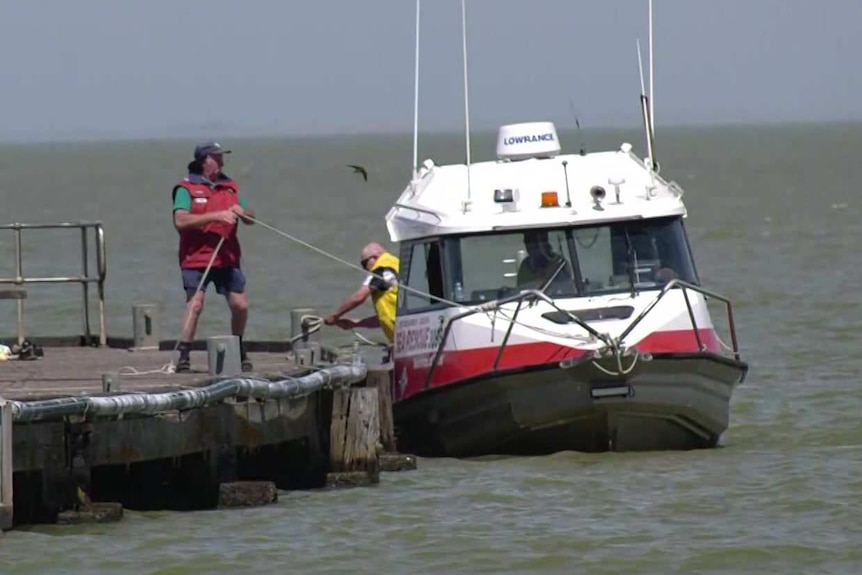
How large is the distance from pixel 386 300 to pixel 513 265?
1.95 m

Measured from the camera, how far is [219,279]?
1866 centimetres

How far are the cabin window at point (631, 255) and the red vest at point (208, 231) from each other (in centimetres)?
279

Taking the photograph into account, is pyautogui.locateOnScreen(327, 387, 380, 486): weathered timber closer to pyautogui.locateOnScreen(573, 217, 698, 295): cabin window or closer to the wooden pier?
the wooden pier

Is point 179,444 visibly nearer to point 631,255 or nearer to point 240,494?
point 240,494

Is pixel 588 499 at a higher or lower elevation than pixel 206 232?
lower

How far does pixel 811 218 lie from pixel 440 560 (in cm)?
4119

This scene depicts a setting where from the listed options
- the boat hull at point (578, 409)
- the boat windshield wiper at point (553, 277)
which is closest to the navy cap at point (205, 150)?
the boat hull at point (578, 409)

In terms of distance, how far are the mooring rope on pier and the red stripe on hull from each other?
1058mm

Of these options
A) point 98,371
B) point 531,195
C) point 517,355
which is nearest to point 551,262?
point 531,195

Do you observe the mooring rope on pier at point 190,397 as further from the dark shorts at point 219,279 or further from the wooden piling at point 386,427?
the dark shorts at point 219,279

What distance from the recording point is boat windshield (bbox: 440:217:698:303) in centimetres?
1925

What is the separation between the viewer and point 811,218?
182 feet

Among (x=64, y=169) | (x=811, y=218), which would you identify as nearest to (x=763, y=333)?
(x=811, y=218)

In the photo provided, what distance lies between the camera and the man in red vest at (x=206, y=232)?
18281 millimetres
